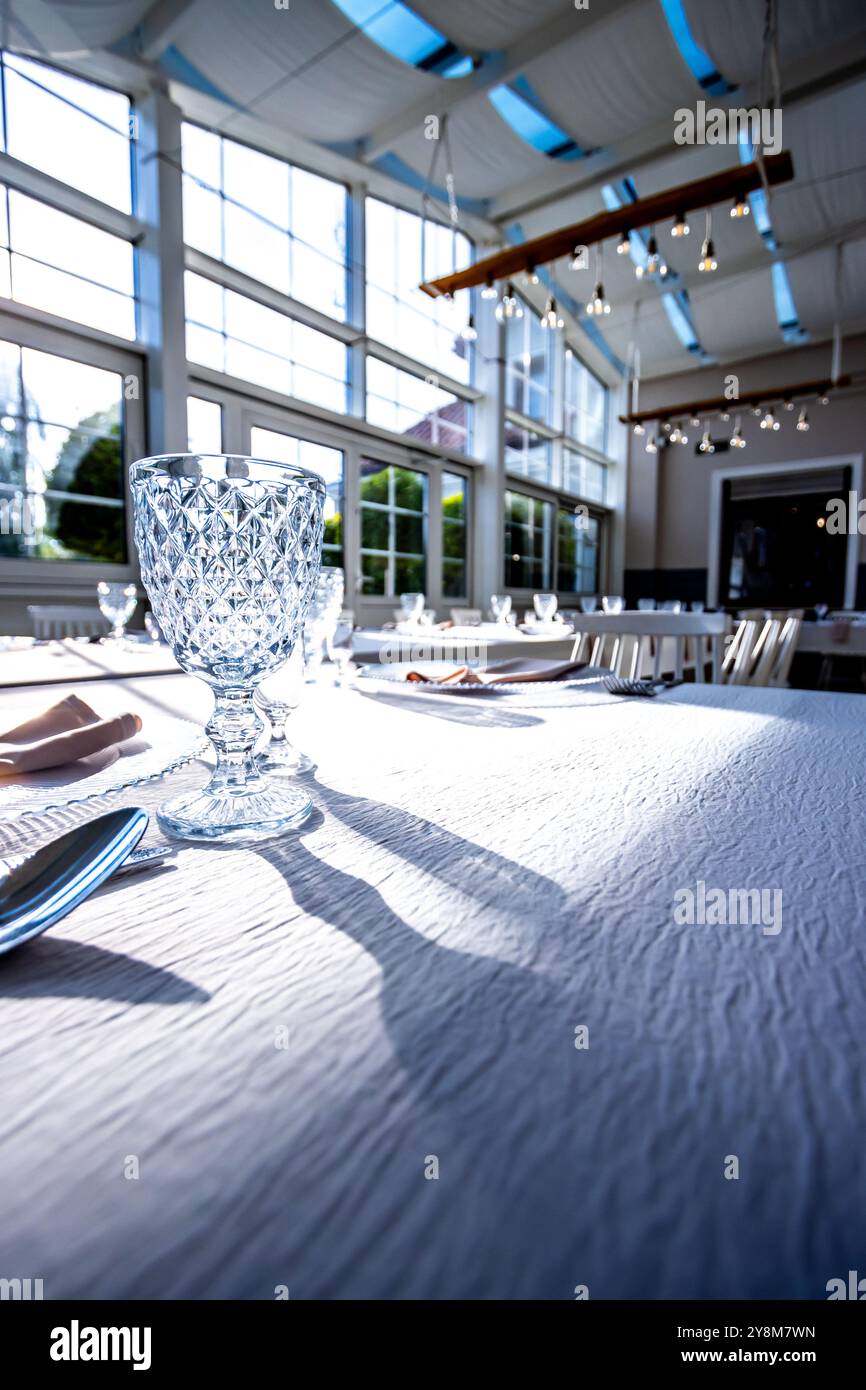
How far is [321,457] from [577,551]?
13.4ft

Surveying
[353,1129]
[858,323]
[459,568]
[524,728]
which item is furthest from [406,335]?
[353,1129]

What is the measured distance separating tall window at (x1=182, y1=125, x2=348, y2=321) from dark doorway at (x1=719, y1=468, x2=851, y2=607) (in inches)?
208

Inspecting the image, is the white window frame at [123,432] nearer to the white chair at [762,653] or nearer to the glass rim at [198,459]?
the white chair at [762,653]

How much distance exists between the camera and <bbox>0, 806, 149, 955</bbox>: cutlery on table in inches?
6.6

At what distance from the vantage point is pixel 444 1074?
4.8 inches

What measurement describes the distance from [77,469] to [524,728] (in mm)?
3502

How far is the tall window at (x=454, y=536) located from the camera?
5.72m

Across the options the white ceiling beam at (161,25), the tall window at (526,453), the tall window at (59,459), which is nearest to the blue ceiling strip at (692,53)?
the white ceiling beam at (161,25)

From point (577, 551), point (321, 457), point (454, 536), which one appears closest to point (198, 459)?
point (321, 457)

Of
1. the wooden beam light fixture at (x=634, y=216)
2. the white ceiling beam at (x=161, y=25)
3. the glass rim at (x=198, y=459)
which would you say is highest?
the white ceiling beam at (x=161, y=25)

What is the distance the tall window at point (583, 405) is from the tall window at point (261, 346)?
3556mm

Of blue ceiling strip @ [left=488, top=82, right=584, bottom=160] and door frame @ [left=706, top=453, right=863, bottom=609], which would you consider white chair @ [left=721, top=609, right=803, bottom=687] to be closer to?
blue ceiling strip @ [left=488, top=82, right=584, bottom=160]

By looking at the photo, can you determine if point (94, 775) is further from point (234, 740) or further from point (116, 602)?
point (116, 602)

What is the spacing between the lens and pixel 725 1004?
144mm
